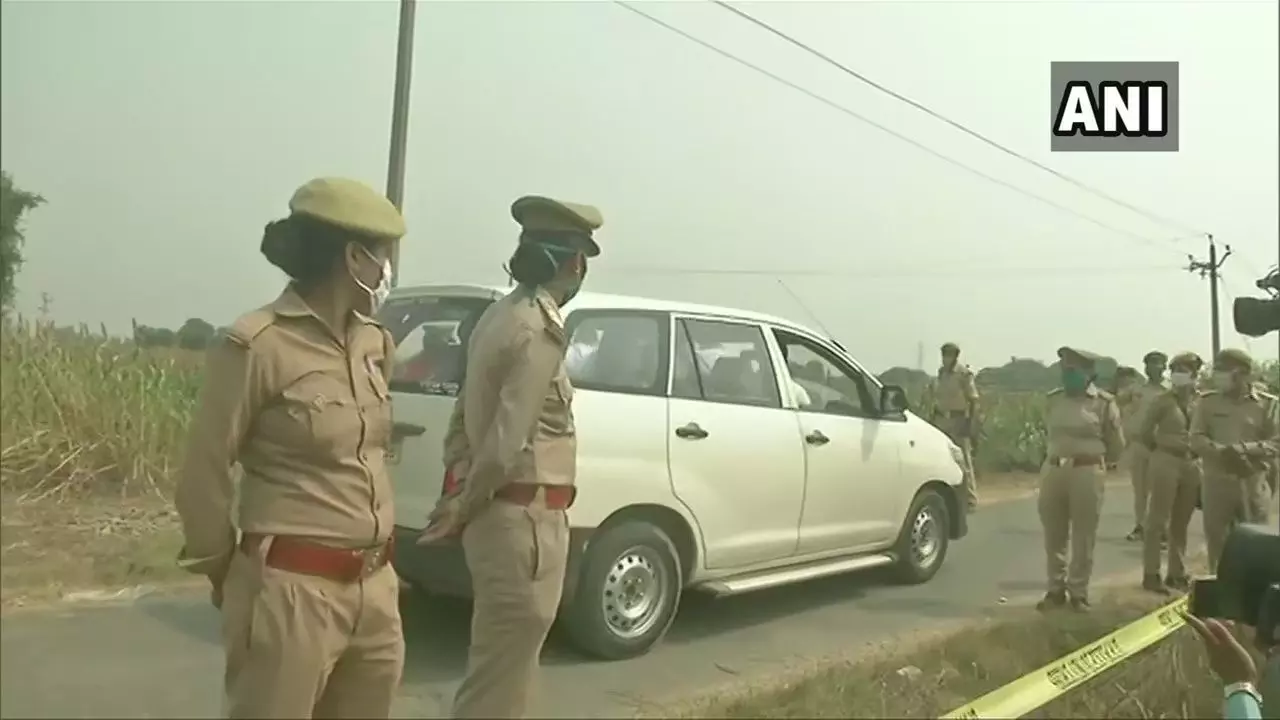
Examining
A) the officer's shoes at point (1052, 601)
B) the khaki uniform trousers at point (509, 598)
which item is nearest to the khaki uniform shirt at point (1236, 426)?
the officer's shoes at point (1052, 601)

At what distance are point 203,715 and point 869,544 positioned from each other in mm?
1788

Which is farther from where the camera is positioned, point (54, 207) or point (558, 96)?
point (558, 96)

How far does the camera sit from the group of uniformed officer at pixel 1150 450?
3498mm

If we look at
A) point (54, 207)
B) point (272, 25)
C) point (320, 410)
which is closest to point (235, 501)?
point (320, 410)

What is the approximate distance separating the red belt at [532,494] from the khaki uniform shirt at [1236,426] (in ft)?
7.65

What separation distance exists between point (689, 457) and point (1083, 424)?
56.7 inches

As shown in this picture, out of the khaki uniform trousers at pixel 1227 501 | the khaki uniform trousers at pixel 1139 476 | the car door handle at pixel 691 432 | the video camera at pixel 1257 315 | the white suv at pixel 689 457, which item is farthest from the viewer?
the khaki uniform trousers at pixel 1227 501

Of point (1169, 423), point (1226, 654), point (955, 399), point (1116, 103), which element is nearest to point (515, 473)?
point (1226, 654)

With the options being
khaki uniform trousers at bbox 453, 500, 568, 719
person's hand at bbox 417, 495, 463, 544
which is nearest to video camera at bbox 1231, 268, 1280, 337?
khaki uniform trousers at bbox 453, 500, 568, 719

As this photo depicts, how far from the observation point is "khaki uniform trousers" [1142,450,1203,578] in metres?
3.71

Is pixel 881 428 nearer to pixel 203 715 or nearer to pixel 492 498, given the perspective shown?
pixel 492 498

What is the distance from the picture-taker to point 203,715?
239 cm

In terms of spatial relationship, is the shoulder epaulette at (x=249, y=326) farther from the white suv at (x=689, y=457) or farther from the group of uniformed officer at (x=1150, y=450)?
the group of uniformed officer at (x=1150, y=450)

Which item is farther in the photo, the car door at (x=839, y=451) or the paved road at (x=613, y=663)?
the car door at (x=839, y=451)
